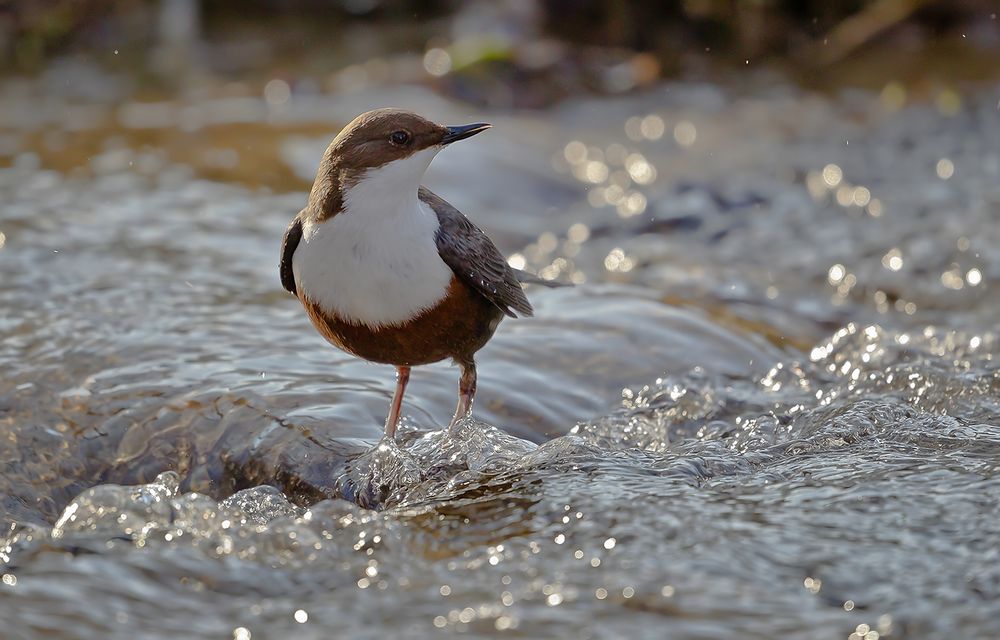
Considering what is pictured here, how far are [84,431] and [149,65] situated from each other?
31.3 ft

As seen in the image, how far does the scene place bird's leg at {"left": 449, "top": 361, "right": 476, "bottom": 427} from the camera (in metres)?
4.20

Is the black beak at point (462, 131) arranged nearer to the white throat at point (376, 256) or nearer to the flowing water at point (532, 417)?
the white throat at point (376, 256)

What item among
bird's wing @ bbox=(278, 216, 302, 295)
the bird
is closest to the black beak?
the bird

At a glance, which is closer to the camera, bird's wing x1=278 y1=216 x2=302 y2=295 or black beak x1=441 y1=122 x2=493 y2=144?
black beak x1=441 y1=122 x2=493 y2=144

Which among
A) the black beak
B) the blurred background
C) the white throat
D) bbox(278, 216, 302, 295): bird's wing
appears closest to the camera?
the white throat

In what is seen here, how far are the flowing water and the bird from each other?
0.38 m

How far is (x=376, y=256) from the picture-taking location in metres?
3.64

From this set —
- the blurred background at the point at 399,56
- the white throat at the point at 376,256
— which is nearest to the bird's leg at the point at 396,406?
the white throat at the point at 376,256

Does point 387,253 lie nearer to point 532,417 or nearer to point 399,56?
point 532,417

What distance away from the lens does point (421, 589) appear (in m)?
2.98

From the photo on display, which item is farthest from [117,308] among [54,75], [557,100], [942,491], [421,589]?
[54,75]

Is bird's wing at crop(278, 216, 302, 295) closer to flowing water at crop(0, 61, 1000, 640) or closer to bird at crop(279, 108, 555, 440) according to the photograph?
bird at crop(279, 108, 555, 440)

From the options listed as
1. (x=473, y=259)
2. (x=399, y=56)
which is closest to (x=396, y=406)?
(x=473, y=259)

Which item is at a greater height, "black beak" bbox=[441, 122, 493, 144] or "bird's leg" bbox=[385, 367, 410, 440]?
"black beak" bbox=[441, 122, 493, 144]
